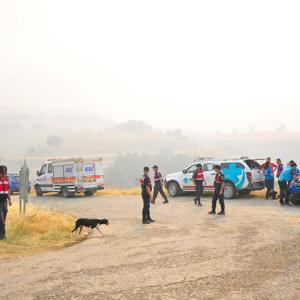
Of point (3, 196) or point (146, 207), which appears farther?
point (146, 207)

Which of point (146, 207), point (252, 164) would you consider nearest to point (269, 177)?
point (252, 164)

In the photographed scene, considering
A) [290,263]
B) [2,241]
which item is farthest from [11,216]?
[290,263]

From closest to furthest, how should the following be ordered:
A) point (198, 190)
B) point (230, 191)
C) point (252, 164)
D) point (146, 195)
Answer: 1. point (146, 195)
2. point (198, 190)
3. point (230, 191)
4. point (252, 164)

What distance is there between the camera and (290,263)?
7.93 metres

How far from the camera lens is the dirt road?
6.42 meters

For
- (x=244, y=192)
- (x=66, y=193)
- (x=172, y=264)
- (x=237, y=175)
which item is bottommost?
(x=172, y=264)

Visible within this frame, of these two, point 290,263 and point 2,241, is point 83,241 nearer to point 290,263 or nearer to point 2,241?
point 2,241

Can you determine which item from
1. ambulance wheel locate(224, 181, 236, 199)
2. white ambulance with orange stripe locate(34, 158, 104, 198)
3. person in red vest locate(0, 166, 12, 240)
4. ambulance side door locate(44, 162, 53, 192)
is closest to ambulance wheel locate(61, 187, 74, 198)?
white ambulance with orange stripe locate(34, 158, 104, 198)

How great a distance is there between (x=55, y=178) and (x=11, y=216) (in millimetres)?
11784

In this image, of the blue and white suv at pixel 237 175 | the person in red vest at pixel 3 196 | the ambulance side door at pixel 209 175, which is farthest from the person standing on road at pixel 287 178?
the person in red vest at pixel 3 196

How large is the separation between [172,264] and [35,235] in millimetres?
4832

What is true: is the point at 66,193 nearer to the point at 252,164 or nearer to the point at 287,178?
the point at 252,164

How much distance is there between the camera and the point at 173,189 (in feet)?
74.7

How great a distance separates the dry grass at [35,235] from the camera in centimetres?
1023
